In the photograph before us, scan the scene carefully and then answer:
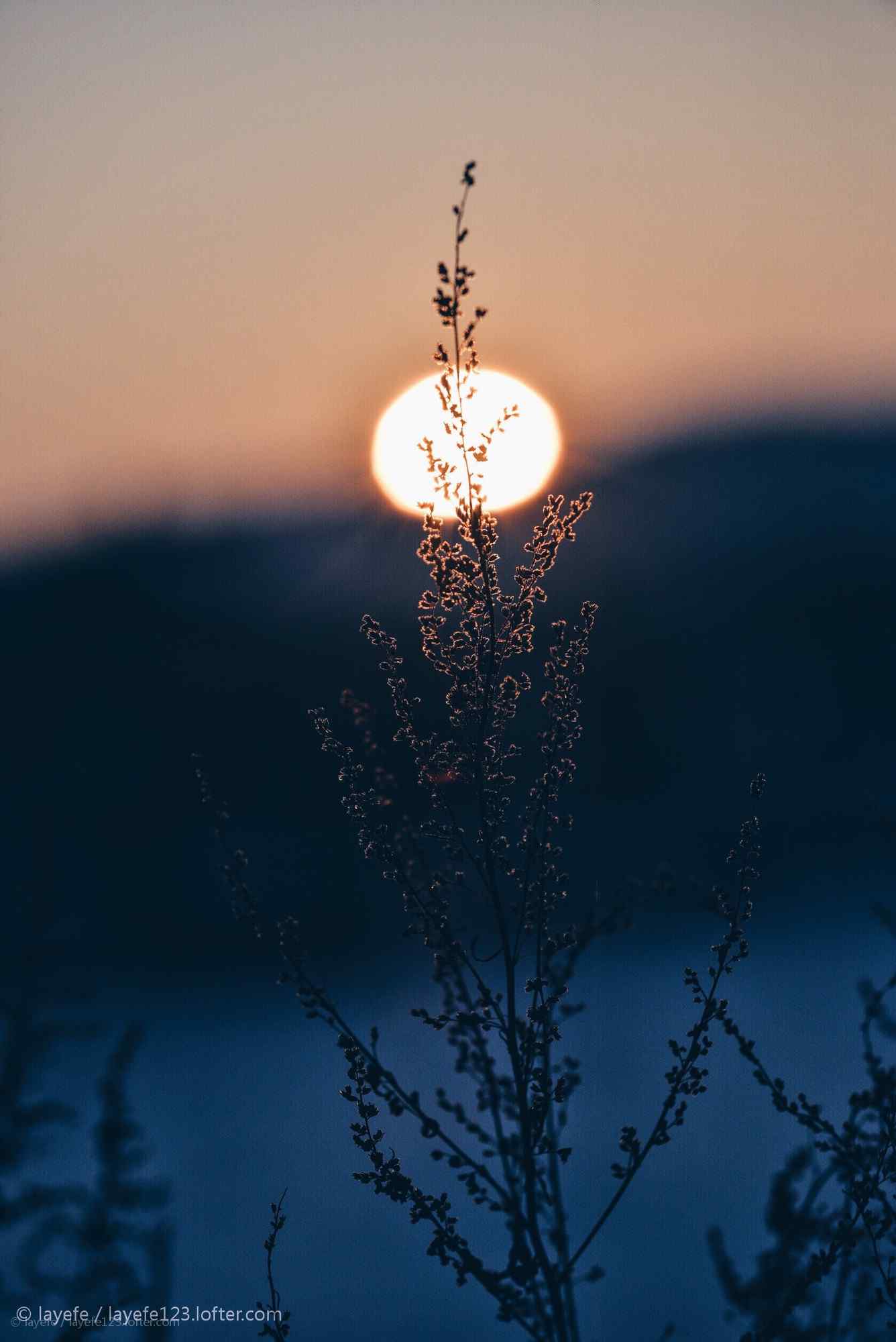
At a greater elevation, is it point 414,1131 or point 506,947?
point 414,1131

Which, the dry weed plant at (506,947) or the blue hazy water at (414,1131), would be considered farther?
the blue hazy water at (414,1131)

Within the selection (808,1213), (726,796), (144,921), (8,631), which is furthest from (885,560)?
(808,1213)

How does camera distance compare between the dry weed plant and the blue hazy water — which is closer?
the dry weed plant

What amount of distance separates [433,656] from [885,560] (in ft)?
73.7

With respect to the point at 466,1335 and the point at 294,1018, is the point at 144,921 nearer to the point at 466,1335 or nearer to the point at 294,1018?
the point at 294,1018

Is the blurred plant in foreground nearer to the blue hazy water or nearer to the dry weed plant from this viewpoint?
the dry weed plant

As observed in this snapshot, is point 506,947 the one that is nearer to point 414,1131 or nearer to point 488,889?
point 488,889

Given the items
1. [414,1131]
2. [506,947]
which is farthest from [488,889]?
[414,1131]

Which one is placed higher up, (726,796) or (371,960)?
(726,796)

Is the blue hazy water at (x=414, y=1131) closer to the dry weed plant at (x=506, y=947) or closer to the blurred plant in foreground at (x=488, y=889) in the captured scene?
the dry weed plant at (x=506, y=947)

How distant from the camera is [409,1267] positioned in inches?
323

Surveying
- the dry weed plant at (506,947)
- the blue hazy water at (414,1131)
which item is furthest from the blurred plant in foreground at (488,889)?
the blue hazy water at (414,1131)

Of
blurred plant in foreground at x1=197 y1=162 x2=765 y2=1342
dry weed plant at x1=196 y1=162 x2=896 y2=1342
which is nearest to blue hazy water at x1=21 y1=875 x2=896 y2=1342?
dry weed plant at x1=196 y1=162 x2=896 y2=1342

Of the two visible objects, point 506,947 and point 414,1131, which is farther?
point 414,1131
